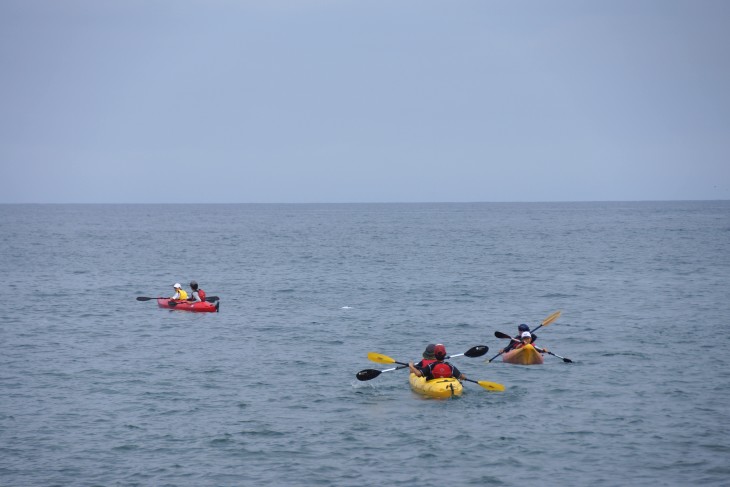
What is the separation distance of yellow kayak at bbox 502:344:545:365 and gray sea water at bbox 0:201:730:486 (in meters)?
0.85

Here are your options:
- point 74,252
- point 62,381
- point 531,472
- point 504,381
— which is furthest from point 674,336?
point 74,252

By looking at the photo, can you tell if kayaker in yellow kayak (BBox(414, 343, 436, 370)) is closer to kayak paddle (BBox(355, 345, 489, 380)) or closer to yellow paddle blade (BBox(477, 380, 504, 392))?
kayak paddle (BBox(355, 345, 489, 380))

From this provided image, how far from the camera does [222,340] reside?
35.5m

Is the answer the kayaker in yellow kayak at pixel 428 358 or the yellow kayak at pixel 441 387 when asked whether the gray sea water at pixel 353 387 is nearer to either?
the yellow kayak at pixel 441 387

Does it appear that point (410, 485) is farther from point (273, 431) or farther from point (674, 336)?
point (674, 336)

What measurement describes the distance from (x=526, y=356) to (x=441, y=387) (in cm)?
593

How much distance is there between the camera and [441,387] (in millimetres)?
25094

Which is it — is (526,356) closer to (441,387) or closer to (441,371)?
(441,371)

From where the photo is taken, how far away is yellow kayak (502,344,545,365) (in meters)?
29.8

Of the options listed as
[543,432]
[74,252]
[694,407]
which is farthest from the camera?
[74,252]

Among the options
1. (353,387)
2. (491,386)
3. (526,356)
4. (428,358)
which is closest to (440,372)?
(428,358)

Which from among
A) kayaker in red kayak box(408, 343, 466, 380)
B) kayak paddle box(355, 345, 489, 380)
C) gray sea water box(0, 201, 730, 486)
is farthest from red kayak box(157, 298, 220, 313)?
kayaker in red kayak box(408, 343, 466, 380)

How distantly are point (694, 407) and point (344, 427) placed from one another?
10.3m

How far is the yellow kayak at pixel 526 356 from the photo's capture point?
97.9ft
